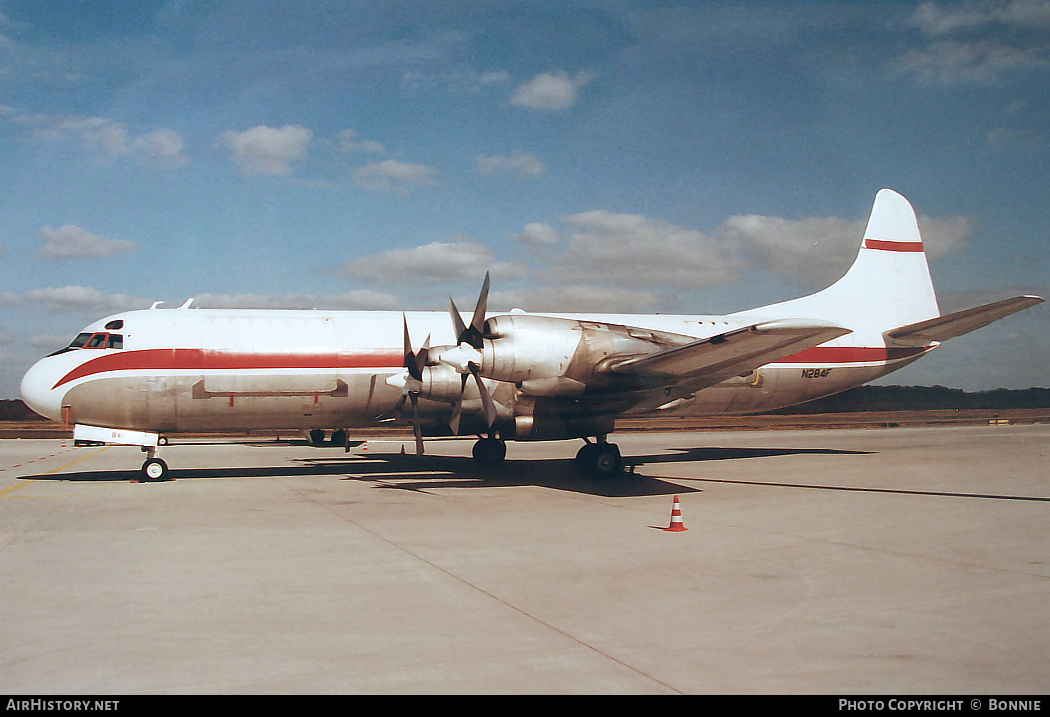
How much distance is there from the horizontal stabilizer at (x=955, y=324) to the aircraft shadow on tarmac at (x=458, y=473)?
4757mm

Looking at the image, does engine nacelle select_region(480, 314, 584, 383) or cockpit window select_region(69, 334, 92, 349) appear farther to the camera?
cockpit window select_region(69, 334, 92, 349)

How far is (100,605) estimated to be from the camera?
7.00m

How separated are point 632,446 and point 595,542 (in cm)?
2224

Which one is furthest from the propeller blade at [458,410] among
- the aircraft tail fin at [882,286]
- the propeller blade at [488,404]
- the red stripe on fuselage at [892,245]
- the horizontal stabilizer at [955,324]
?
the red stripe on fuselage at [892,245]

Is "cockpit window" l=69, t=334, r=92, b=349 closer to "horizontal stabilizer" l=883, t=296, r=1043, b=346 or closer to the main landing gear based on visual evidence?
the main landing gear

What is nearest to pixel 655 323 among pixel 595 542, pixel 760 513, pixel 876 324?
pixel 876 324

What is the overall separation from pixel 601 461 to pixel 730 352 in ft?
14.3

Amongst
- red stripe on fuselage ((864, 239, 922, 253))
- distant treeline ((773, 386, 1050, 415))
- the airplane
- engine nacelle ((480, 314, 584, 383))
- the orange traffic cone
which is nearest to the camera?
the orange traffic cone

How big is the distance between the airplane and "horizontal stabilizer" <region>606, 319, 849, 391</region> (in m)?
0.05

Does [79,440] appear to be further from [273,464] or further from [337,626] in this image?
[337,626]

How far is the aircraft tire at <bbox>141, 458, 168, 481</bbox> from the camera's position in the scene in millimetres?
17672

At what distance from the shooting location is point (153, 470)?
1773 centimetres

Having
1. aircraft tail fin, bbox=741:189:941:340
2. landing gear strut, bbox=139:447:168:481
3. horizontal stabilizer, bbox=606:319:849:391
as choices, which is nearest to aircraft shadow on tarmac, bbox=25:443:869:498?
landing gear strut, bbox=139:447:168:481

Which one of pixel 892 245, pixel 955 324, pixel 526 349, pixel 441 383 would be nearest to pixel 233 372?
pixel 441 383
